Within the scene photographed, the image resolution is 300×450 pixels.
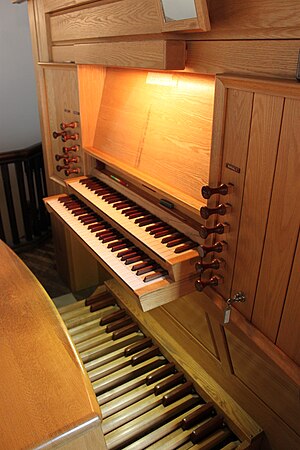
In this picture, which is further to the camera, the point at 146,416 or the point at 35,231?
the point at 35,231

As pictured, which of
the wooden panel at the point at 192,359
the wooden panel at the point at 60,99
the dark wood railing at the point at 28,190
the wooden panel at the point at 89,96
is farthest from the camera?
the dark wood railing at the point at 28,190

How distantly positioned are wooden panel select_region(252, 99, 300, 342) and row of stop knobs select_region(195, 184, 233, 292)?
20 centimetres

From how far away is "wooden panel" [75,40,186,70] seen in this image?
57.6 inches

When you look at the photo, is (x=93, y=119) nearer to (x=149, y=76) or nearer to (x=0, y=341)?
(x=149, y=76)

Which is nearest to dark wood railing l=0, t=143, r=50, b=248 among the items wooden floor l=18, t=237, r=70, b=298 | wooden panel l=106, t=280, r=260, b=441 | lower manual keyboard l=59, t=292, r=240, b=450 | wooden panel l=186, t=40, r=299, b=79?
wooden floor l=18, t=237, r=70, b=298

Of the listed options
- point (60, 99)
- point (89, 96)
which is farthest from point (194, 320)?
point (60, 99)

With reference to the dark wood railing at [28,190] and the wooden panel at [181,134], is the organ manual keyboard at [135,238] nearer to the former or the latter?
the wooden panel at [181,134]

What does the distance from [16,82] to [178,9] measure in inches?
143

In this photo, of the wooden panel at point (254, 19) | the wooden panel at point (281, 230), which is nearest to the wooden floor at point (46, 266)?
the wooden panel at point (281, 230)

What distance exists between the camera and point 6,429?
958mm

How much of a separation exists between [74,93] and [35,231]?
197 centimetres

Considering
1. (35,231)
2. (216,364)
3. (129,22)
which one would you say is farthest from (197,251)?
(35,231)

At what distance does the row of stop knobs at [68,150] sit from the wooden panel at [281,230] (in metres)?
1.70

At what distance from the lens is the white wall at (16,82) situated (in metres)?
4.19
